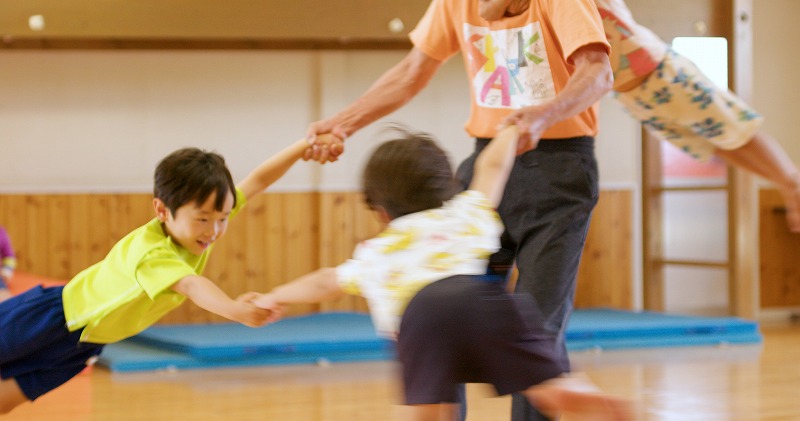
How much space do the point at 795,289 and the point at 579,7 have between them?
5828 millimetres

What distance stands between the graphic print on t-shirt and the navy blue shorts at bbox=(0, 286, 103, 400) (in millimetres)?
1190

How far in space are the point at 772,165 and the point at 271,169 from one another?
136cm

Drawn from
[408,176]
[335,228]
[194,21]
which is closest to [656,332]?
[335,228]

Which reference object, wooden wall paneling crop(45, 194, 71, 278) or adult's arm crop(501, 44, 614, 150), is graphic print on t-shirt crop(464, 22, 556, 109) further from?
wooden wall paneling crop(45, 194, 71, 278)

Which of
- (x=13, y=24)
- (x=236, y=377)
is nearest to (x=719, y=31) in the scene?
(x=236, y=377)

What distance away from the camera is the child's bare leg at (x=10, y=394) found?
2.65 m

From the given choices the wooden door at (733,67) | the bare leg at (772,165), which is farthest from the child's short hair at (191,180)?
the wooden door at (733,67)

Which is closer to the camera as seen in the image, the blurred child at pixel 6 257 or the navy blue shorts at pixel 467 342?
the navy blue shorts at pixel 467 342

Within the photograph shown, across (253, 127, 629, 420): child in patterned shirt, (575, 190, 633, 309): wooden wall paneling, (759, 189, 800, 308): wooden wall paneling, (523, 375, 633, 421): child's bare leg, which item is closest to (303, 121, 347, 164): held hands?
(253, 127, 629, 420): child in patterned shirt

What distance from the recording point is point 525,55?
240cm

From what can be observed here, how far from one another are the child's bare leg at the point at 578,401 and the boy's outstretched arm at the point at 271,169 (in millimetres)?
1047

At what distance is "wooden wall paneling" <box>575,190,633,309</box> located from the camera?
23.4 feet

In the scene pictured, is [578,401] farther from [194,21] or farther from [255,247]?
[255,247]

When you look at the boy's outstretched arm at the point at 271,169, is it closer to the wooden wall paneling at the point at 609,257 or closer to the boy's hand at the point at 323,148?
the boy's hand at the point at 323,148
